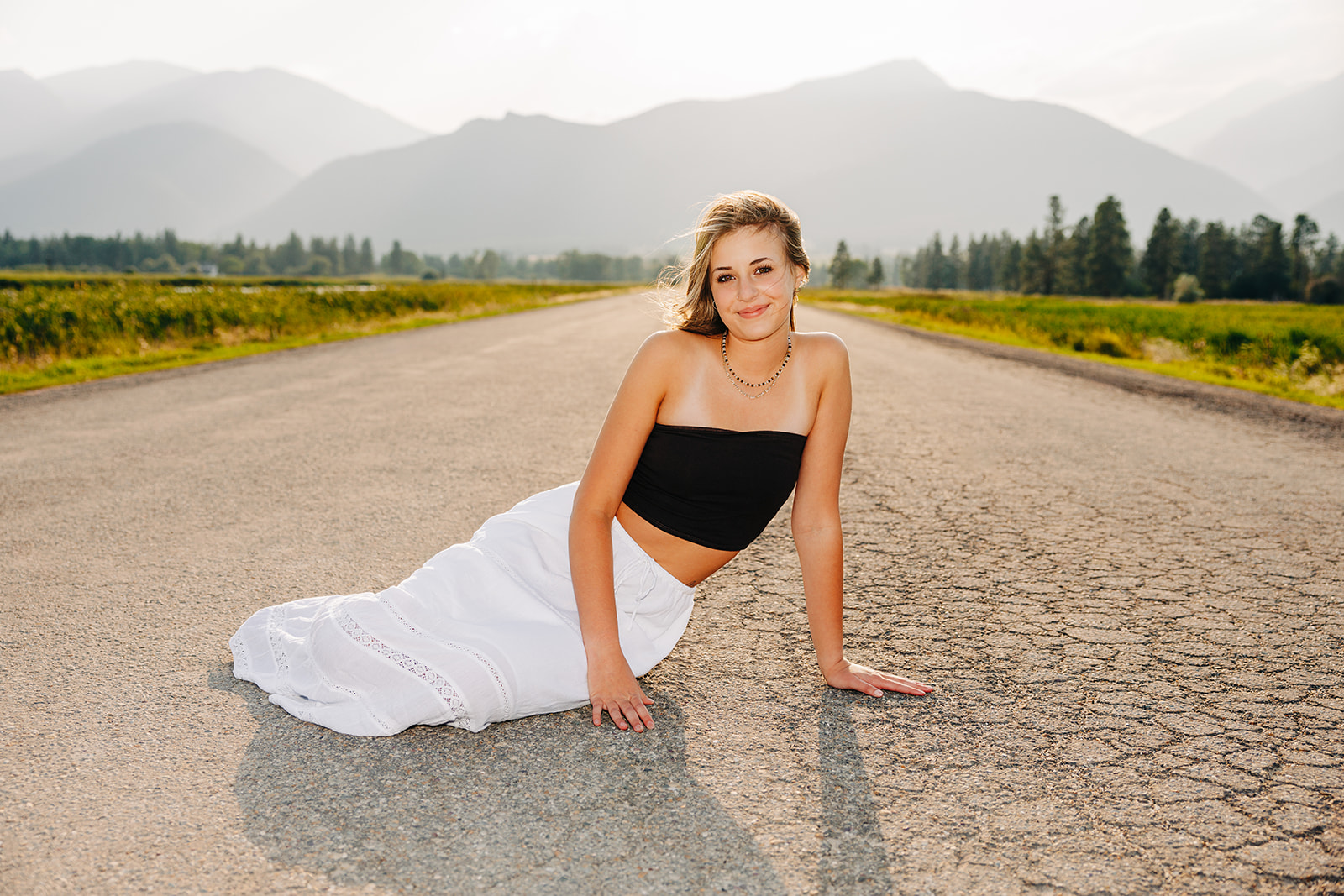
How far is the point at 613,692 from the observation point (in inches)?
89.8

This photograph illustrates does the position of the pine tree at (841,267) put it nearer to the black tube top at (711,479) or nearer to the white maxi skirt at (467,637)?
the black tube top at (711,479)

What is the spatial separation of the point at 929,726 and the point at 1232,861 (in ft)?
2.54

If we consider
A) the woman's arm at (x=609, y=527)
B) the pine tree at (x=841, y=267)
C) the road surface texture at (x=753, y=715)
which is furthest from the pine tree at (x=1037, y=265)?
the woman's arm at (x=609, y=527)

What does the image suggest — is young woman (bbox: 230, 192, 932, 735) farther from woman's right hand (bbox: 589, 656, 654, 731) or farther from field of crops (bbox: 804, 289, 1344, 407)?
field of crops (bbox: 804, 289, 1344, 407)

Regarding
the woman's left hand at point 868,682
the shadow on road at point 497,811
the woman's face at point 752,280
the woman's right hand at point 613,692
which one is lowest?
the shadow on road at point 497,811

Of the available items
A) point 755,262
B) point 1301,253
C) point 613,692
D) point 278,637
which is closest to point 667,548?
point 613,692

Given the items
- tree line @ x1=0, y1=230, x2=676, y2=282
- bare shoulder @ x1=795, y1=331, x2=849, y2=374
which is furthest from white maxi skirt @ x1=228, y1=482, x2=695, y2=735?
tree line @ x1=0, y1=230, x2=676, y2=282

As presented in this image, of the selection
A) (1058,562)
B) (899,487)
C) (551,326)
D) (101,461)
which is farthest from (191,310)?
(1058,562)

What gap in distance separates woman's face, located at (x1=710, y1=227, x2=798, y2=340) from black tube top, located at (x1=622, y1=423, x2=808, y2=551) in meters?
0.33

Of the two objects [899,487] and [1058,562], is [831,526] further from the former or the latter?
[899,487]

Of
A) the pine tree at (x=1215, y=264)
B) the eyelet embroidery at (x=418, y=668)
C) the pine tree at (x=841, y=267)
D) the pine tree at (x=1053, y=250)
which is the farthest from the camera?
the pine tree at (x=841, y=267)

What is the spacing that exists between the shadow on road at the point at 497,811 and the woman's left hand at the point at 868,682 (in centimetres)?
57

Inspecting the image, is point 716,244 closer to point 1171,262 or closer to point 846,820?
point 846,820

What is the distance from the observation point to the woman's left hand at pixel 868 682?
2.52 m
